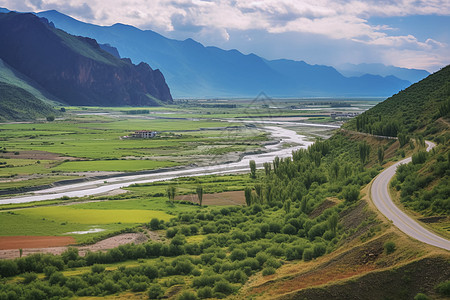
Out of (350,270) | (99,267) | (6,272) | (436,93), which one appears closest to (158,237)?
(99,267)

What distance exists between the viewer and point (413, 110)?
3447 inches

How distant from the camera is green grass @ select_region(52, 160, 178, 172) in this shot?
9375 cm

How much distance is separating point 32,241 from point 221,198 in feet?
95.7

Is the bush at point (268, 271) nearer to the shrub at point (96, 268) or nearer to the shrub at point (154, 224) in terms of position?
the shrub at point (96, 268)

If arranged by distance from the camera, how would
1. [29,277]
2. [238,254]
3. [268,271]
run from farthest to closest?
[238,254], [268,271], [29,277]

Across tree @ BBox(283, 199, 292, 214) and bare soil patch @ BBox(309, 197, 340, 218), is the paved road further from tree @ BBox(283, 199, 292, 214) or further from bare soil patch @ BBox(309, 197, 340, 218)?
tree @ BBox(283, 199, 292, 214)

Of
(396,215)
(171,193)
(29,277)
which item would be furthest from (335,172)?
(29,277)

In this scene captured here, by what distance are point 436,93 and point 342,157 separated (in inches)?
838

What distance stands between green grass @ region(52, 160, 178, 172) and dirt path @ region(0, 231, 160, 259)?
46699 mm

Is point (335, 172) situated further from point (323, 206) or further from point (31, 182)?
point (31, 182)

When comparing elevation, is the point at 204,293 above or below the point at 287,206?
below

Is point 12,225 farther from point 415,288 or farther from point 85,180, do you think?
point 415,288

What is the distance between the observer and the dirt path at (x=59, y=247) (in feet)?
136

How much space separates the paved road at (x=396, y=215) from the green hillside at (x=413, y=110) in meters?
26.9
